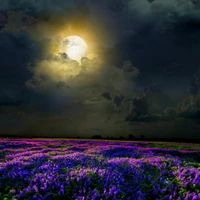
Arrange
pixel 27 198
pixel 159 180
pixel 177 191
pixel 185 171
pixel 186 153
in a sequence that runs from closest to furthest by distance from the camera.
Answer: pixel 27 198 < pixel 177 191 < pixel 159 180 < pixel 185 171 < pixel 186 153

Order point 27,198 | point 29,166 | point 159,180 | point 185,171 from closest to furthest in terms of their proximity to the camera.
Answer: point 27,198 → point 159,180 → point 185,171 → point 29,166

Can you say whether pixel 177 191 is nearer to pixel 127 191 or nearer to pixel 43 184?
pixel 127 191

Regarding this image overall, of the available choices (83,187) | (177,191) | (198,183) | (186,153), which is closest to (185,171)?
(198,183)

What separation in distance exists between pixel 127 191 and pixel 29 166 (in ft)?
15.8

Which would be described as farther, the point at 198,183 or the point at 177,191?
the point at 198,183

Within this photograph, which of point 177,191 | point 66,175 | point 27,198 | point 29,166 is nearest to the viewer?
point 27,198

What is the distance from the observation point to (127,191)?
5.71m

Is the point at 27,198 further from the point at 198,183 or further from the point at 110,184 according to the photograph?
the point at 198,183

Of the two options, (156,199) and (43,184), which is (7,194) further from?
(156,199)

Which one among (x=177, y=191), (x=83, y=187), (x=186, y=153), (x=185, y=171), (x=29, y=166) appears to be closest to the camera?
(x=83, y=187)

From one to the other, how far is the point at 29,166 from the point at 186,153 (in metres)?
15.5

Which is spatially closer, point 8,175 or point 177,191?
point 177,191

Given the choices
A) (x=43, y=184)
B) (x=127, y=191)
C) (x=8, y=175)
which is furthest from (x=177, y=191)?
(x=8, y=175)

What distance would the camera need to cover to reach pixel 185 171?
306 inches
